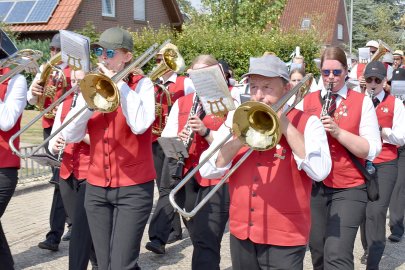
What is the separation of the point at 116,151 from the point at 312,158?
142cm

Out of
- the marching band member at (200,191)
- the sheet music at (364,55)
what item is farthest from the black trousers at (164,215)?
the sheet music at (364,55)

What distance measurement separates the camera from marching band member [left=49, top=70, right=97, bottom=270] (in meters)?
4.74

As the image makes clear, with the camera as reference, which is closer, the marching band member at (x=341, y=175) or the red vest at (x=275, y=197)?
the red vest at (x=275, y=197)

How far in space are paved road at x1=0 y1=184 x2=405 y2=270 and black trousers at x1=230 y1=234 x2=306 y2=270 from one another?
2.40m

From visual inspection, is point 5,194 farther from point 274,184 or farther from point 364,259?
point 364,259

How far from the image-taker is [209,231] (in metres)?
4.71

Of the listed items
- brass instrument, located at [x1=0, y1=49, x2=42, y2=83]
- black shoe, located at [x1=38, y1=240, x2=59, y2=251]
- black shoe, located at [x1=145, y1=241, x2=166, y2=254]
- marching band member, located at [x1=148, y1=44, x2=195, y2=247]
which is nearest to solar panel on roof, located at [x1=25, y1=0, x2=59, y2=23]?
marching band member, located at [x1=148, y1=44, x2=195, y2=247]

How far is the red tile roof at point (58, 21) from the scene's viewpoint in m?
22.0

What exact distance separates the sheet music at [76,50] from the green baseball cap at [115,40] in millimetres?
110

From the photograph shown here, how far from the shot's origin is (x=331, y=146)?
4609mm

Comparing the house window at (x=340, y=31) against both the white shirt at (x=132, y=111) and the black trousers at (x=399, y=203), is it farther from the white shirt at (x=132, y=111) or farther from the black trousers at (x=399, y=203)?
the white shirt at (x=132, y=111)

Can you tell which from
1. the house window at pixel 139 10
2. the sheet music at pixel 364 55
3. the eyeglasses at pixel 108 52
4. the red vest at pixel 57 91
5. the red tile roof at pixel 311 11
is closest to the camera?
the eyeglasses at pixel 108 52

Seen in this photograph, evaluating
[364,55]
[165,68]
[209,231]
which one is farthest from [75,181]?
[364,55]

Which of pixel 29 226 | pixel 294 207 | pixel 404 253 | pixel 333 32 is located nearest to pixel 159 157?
pixel 29 226
